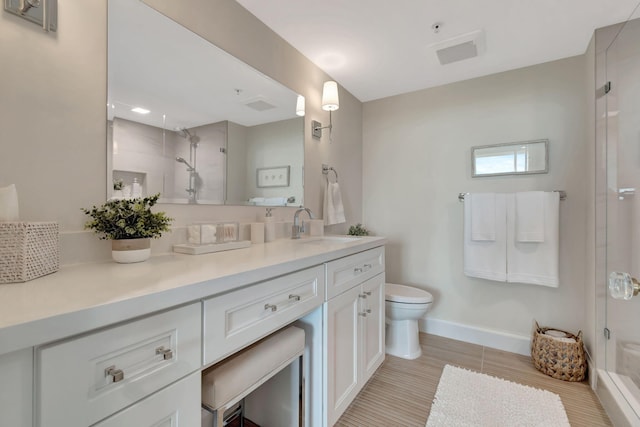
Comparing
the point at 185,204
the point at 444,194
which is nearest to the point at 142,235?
the point at 185,204

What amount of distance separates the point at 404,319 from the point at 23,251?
2065 millimetres

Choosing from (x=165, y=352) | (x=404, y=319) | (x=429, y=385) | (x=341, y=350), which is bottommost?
(x=429, y=385)

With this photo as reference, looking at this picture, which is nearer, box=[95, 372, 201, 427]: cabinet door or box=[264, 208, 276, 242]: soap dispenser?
box=[95, 372, 201, 427]: cabinet door

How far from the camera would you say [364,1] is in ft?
5.01

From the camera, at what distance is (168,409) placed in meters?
0.66

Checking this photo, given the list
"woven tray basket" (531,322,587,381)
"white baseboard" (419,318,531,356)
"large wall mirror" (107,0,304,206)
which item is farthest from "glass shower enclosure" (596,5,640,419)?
"large wall mirror" (107,0,304,206)

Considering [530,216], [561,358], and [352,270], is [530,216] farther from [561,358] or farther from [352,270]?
[352,270]

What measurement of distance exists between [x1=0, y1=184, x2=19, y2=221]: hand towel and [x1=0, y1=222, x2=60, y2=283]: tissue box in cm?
6

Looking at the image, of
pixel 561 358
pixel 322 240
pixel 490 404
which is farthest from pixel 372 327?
pixel 561 358

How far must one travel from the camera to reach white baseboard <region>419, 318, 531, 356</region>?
2139mm

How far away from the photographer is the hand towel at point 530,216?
1981mm

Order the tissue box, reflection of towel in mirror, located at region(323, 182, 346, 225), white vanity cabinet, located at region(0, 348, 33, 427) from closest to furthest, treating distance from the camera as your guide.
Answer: white vanity cabinet, located at region(0, 348, 33, 427)
the tissue box
reflection of towel in mirror, located at region(323, 182, 346, 225)

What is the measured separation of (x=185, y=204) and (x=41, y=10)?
78cm

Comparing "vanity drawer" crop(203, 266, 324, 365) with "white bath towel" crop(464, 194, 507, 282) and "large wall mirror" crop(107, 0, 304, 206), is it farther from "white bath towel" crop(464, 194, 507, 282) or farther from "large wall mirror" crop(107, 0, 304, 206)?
"white bath towel" crop(464, 194, 507, 282)
